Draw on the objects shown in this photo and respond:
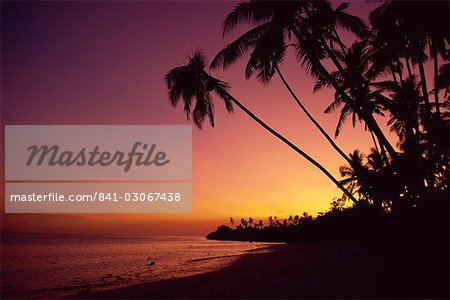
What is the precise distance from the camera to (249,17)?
11773mm

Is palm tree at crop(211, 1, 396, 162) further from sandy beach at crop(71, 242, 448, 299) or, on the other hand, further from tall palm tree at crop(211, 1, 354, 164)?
sandy beach at crop(71, 242, 448, 299)

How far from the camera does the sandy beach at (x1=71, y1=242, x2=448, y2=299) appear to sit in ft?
19.5

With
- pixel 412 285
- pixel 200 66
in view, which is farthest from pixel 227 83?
pixel 412 285

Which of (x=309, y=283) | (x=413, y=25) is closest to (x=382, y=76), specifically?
(x=413, y=25)

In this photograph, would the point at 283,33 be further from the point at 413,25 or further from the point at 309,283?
the point at 309,283

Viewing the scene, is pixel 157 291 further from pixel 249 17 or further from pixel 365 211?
pixel 365 211

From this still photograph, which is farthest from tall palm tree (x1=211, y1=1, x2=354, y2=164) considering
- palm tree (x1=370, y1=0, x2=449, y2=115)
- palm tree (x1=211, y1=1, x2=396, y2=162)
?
palm tree (x1=370, y1=0, x2=449, y2=115)

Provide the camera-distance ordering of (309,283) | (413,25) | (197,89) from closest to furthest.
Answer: (309,283) < (413,25) < (197,89)

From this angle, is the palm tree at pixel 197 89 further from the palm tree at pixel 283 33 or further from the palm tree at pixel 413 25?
the palm tree at pixel 413 25

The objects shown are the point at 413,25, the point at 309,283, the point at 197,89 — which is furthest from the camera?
the point at 197,89

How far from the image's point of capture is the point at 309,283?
661 centimetres

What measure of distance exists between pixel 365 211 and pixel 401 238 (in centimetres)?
782

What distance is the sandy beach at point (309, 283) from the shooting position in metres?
5.95

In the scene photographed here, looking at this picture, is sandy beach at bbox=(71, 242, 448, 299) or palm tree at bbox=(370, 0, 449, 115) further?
palm tree at bbox=(370, 0, 449, 115)
